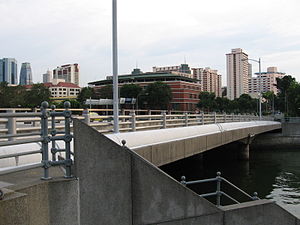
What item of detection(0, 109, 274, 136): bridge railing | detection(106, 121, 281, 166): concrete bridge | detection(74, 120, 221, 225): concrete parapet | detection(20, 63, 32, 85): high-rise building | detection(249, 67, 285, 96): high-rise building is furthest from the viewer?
detection(20, 63, 32, 85): high-rise building

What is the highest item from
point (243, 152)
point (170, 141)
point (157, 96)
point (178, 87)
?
point (178, 87)

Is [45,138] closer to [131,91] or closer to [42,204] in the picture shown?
[42,204]

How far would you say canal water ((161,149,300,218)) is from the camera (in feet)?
61.4

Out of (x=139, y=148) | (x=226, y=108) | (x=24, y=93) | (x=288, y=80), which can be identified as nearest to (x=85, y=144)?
(x=139, y=148)

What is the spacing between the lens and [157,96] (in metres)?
97.2

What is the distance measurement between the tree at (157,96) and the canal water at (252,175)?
61.4m

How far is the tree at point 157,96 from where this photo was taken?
9681cm

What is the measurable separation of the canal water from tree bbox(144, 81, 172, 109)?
Answer: 61.4 m

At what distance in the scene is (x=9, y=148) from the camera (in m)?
7.69

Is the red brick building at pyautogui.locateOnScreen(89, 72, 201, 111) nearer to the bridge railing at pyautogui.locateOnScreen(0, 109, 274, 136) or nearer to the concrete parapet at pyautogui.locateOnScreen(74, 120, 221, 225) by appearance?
the bridge railing at pyautogui.locateOnScreen(0, 109, 274, 136)

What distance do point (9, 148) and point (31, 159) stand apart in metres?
0.67

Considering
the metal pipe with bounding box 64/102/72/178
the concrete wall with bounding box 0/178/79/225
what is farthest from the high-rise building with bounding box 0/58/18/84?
the concrete wall with bounding box 0/178/79/225

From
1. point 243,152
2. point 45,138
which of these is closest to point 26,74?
point 243,152

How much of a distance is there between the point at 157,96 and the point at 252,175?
236 ft
